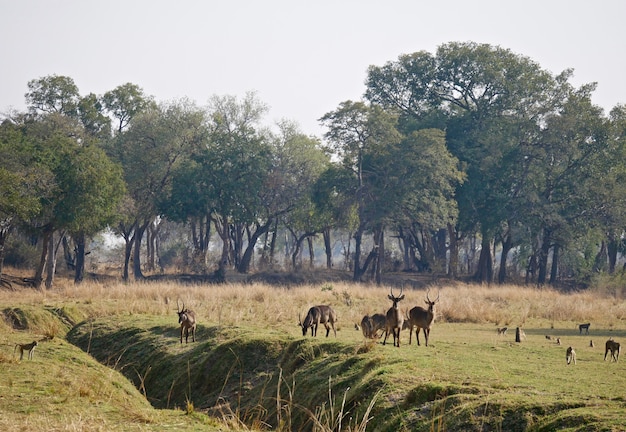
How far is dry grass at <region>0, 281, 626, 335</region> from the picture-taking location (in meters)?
25.6

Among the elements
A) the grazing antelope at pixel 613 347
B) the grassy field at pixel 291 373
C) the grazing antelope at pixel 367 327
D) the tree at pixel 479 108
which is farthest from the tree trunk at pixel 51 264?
the grazing antelope at pixel 613 347

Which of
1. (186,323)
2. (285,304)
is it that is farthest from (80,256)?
(186,323)

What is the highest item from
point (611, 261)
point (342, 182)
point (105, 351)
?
point (342, 182)

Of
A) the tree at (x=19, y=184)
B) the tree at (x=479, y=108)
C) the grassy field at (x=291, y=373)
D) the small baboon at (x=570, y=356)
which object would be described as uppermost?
the tree at (x=479, y=108)

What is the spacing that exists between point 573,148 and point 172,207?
89.3 feet

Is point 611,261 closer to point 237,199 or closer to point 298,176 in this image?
point 298,176

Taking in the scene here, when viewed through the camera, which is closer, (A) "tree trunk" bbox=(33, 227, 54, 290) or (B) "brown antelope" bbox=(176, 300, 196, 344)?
(B) "brown antelope" bbox=(176, 300, 196, 344)

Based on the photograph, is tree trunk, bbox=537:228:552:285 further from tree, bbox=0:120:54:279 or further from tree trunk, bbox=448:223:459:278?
tree, bbox=0:120:54:279

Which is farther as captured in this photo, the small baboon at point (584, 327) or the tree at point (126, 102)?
the tree at point (126, 102)

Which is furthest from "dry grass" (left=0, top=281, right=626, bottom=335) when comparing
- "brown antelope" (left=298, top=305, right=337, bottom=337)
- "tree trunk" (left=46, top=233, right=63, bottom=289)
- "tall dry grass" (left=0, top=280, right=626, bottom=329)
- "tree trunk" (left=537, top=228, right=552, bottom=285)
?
"tree trunk" (left=537, top=228, right=552, bottom=285)

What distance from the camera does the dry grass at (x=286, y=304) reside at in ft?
84.0

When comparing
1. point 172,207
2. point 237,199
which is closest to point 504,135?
point 237,199

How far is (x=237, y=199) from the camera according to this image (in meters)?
57.2

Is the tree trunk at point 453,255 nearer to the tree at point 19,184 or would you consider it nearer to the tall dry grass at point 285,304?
the tall dry grass at point 285,304
